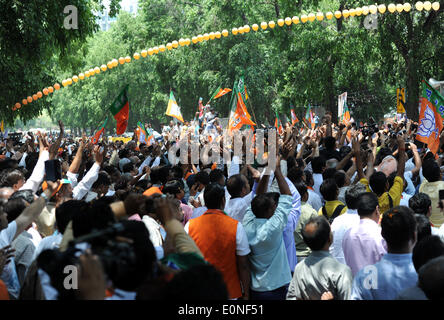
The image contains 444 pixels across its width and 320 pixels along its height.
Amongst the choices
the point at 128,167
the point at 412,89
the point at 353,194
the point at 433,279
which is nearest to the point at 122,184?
the point at 128,167

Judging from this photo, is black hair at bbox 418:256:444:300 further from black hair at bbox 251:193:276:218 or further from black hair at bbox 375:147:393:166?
black hair at bbox 375:147:393:166

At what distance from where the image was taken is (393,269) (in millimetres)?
3637

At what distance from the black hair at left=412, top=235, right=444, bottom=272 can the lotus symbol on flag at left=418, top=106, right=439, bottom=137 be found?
5.24 m

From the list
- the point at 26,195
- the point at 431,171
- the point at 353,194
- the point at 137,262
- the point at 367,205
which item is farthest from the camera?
the point at 431,171

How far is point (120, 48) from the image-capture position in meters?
50.0

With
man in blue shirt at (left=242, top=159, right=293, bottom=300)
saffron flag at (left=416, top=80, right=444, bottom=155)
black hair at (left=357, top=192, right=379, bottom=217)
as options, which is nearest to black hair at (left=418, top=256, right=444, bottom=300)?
black hair at (left=357, top=192, right=379, bottom=217)

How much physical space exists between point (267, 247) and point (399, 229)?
1.38m

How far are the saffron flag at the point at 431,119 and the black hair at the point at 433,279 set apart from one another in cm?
574

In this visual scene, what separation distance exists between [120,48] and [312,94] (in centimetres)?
3092

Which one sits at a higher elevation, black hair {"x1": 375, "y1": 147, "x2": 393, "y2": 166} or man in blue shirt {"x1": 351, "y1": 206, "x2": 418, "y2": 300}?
man in blue shirt {"x1": 351, "y1": 206, "x2": 418, "y2": 300}

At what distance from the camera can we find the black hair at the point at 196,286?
229 cm

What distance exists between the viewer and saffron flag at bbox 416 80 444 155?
8.36 m

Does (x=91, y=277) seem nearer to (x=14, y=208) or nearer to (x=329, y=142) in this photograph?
(x=14, y=208)

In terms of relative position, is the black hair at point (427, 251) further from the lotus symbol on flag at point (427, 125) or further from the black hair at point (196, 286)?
the lotus symbol on flag at point (427, 125)
